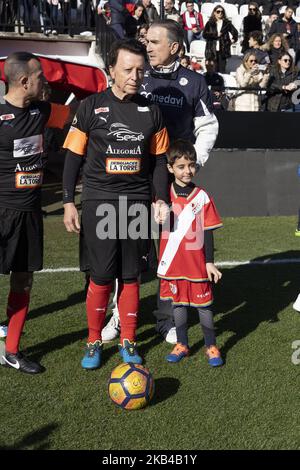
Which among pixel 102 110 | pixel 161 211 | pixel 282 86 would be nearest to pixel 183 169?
pixel 161 211

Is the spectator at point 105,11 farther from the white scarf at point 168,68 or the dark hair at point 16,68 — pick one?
the dark hair at point 16,68

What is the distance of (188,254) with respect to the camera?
510 centimetres

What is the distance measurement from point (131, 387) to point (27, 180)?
63.2 inches

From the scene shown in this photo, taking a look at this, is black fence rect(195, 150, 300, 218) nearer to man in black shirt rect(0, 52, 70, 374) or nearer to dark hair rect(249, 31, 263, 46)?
dark hair rect(249, 31, 263, 46)

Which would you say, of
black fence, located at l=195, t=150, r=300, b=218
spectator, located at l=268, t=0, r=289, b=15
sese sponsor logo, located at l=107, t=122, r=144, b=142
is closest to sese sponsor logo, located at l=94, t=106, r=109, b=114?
sese sponsor logo, located at l=107, t=122, r=144, b=142

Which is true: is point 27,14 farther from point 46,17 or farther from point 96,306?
point 96,306

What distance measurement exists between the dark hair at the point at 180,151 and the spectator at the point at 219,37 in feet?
35.3

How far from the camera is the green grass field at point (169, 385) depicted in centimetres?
388

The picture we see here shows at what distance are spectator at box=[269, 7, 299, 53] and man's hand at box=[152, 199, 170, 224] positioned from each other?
12.5 meters

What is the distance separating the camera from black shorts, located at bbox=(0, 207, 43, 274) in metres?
4.80

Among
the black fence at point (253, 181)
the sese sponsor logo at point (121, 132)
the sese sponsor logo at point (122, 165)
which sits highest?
the sese sponsor logo at point (121, 132)

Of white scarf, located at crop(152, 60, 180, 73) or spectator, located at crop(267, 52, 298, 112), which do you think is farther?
spectator, located at crop(267, 52, 298, 112)

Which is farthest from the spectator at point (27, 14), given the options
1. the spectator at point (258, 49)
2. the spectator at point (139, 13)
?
the spectator at point (258, 49)
